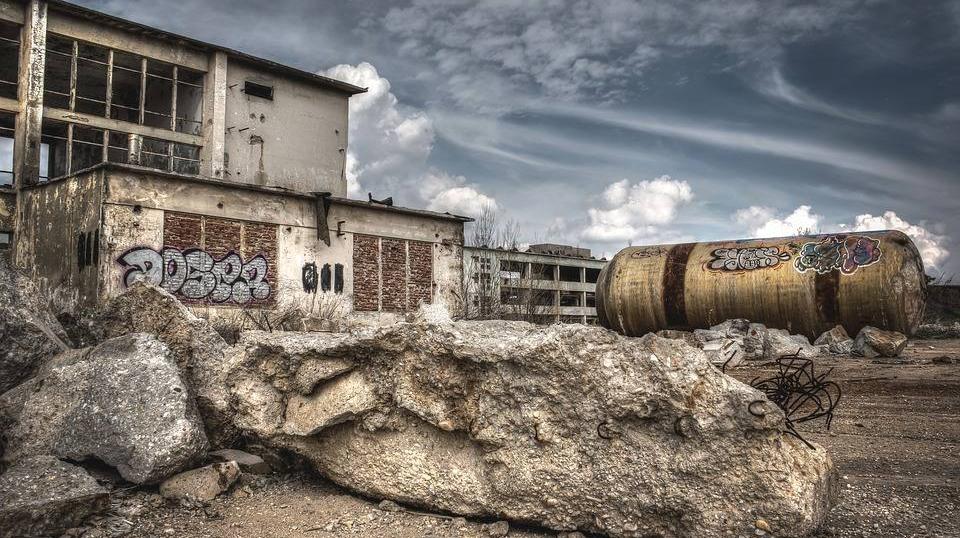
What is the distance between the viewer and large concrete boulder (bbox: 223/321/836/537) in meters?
3.36

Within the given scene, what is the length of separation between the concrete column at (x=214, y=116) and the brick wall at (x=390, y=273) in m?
9.42

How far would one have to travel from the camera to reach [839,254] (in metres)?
14.1

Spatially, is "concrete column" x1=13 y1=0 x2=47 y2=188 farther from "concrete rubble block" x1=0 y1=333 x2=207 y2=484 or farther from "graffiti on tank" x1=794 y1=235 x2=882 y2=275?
"graffiti on tank" x1=794 y1=235 x2=882 y2=275

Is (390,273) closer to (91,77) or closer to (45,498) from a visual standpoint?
(91,77)

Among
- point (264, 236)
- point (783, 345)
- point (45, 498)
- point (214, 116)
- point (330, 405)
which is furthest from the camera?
point (214, 116)

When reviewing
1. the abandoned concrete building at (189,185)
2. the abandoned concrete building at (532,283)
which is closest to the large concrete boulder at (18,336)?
the abandoned concrete building at (189,185)

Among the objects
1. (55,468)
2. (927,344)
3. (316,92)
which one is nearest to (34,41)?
(316,92)

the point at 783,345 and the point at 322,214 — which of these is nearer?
the point at 783,345

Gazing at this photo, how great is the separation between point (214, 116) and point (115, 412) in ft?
77.8

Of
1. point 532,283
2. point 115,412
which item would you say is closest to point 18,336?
point 115,412

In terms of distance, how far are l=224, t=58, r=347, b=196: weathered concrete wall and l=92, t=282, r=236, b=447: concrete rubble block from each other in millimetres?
21272

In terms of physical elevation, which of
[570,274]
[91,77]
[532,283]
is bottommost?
[532,283]

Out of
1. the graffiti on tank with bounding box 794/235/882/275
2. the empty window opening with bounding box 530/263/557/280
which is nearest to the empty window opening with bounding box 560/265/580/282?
the empty window opening with bounding box 530/263/557/280

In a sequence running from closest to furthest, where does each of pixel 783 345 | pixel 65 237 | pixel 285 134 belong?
pixel 783 345 < pixel 65 237 < pixel 285 134
